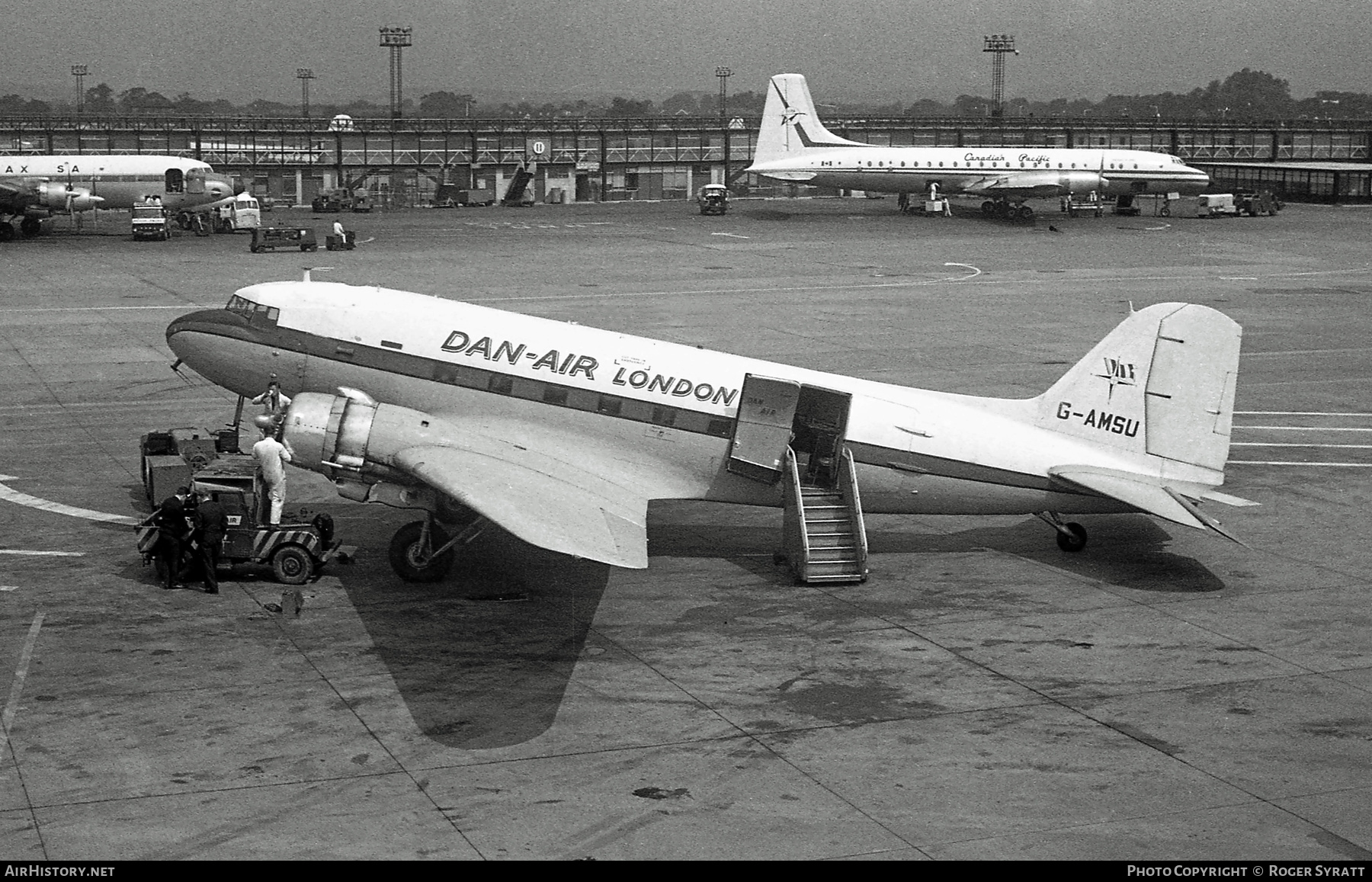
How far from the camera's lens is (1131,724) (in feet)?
63.4

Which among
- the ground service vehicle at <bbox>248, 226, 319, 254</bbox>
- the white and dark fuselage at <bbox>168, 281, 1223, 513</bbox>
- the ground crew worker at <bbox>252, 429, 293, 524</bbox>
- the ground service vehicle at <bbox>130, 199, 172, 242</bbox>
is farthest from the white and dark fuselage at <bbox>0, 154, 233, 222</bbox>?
the ground crew worker at <bbox>252, 429, 293, 524</bbox>

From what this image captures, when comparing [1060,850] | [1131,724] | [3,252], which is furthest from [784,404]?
[3,252]

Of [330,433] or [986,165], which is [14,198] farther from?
[330,433]

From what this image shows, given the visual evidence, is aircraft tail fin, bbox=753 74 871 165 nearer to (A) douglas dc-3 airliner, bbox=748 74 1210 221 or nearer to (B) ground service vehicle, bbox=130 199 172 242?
(A) douglas dc-3 airliner, bbox=748 74 1210 221

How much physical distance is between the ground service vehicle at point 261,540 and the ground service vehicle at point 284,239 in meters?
56.3

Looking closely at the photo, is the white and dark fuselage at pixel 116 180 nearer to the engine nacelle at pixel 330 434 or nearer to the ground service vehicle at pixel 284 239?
the ground service vehicle at pixel 284 239

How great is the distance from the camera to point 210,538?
24578 millimetres

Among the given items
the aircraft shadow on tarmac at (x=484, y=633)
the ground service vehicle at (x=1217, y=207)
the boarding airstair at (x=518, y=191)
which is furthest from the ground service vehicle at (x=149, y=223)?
the ground service vehicle at (x=1217, y=207)

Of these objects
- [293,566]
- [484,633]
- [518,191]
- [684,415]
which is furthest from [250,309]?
[518,191]

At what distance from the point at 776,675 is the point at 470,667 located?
177 inches

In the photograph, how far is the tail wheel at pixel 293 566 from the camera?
2506 centimetres
